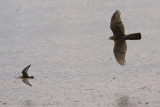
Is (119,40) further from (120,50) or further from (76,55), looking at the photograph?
(76,55)

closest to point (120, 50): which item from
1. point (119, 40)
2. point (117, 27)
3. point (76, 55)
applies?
point (119, 40)

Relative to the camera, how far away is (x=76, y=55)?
7.63 metres

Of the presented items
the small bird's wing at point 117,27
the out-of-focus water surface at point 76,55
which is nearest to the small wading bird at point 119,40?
the small bird's wing at point 117,27

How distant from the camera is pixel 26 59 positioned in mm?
7586

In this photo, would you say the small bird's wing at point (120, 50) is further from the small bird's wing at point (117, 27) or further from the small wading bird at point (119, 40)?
the small bird's wing at point (117, 27)

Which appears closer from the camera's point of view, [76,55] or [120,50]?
[120,50]

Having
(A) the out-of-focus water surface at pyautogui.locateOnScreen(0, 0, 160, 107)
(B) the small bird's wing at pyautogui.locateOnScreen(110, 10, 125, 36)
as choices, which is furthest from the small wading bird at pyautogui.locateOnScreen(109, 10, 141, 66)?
(A) the out-of-focus water surface at pyautogui.locateOnScreen(0, 0, 160, 107)

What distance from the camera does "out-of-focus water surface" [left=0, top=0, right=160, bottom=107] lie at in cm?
598

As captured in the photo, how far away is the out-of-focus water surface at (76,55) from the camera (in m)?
5.98

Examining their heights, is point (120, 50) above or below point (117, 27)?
below

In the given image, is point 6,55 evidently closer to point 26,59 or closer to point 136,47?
point 26,59

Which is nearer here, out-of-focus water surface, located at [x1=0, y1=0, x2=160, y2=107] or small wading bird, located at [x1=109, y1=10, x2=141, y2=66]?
out-of-focus water surface, located at [x1=0, y1=0, x2=160, y2=107]

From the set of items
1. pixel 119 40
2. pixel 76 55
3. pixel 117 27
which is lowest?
pixel 76 55

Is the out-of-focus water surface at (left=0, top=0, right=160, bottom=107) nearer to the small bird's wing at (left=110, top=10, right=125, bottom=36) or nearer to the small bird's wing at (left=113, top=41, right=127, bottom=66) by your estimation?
the small bird's wing at (left=113, top=41, right=127, bottom=66)
